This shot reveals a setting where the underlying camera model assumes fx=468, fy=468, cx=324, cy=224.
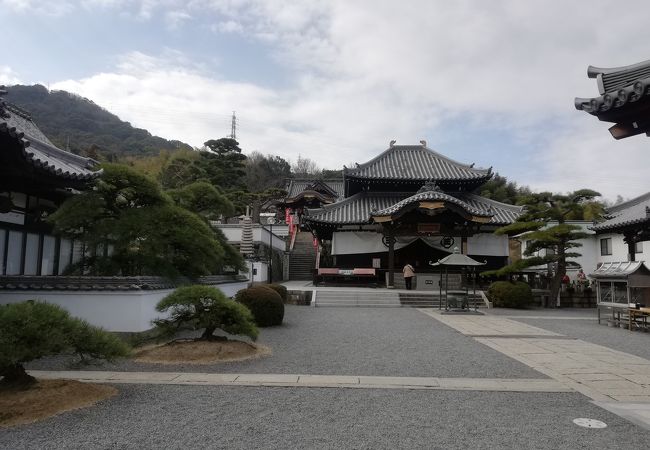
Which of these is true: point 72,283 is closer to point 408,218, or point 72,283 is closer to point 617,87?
point 617,87

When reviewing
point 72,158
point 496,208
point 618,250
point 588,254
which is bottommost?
point 588,254

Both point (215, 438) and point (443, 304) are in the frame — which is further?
point (443, 304)

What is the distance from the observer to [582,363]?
29.3ft

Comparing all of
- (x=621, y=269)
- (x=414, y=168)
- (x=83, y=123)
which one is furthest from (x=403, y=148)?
(x=83, y=123)

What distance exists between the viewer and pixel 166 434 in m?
4.75

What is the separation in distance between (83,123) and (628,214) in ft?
293

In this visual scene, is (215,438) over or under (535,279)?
under

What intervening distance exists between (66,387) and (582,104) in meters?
7.26

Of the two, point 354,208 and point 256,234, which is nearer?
point 354,208

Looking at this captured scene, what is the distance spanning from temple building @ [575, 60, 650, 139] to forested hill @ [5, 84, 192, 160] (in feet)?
256

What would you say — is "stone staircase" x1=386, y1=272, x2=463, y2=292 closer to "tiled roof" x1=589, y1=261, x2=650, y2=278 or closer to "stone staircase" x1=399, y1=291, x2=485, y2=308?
"stone staircase" x1=399, y1=291, x2=485, y2=308

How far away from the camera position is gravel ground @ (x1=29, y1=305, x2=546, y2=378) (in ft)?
26.1

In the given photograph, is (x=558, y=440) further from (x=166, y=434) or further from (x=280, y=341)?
(x=280, y=341)

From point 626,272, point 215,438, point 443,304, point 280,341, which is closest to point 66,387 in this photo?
point 215,438
